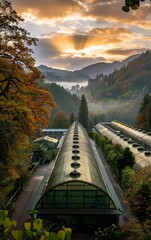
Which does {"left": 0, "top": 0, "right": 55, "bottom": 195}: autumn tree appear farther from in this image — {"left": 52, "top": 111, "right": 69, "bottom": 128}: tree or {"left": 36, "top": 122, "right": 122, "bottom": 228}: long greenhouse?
{"left": 52, "top": 111, "right": 69, "bottom": 128}: tree

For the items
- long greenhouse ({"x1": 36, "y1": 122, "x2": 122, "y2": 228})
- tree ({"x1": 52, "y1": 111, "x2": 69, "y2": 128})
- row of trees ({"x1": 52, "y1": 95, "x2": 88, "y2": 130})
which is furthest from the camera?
tree ({"x1": 52, "y1": 111, "x2": 69, "y2": 128})

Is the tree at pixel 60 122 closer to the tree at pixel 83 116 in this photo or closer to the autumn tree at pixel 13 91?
the tree at pixel 83 116

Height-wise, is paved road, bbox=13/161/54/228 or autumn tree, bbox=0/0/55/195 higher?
autumn tree, bbox=0/0/55/195

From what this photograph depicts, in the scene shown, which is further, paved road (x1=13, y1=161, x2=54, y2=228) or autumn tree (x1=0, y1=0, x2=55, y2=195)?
paved road (x1=13, y1=161, x2=54, y2=228)

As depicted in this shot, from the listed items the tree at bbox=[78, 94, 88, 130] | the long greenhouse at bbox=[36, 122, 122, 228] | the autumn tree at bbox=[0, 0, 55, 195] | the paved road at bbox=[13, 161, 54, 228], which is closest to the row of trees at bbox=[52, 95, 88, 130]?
the tree at bbox=[78, 94, 88, 130]

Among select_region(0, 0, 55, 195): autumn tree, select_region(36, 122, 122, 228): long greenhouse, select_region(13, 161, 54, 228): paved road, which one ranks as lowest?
select_region(13, 161, 54, 228): paved road

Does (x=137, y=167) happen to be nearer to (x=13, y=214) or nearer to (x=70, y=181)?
(x=70, y=181)

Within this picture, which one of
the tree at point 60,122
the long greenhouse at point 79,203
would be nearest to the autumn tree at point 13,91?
the long greenhouse at point 79,203

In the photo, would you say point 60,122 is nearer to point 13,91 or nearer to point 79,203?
point 79,203
